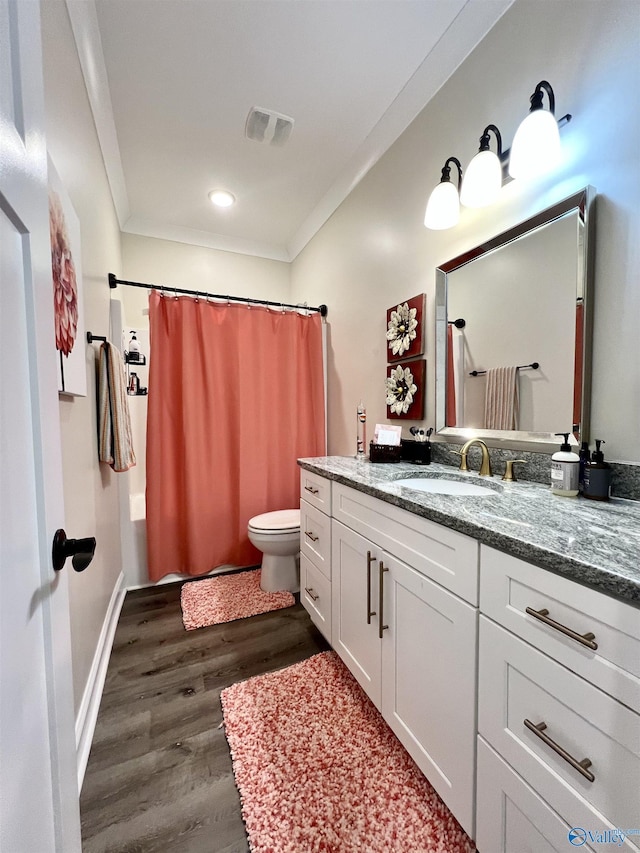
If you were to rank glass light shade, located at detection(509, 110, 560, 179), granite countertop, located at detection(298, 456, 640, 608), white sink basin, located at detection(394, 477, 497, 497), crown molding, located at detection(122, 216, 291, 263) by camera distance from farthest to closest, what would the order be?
1. crown molding, located at detection(122, 216, 291, 263)
2. white sink basin, located at detection(394, 477, 497, 497)
3. glass light shade, located at detection(509, 110, 560, 179)
4. granite countertop, located at detection(298, 456, 640, 608)

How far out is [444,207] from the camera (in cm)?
139

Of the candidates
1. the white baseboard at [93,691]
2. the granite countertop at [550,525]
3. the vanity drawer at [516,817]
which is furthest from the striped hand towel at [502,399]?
the white baseboard at [93,691]

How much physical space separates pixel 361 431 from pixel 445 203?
1242 mm

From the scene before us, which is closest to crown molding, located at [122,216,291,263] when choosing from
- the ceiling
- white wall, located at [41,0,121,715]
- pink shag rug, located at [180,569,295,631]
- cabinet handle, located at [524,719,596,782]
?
the ceiling

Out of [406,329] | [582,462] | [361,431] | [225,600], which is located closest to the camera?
[582,462]

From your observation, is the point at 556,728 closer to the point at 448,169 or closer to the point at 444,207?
the point at 444,207

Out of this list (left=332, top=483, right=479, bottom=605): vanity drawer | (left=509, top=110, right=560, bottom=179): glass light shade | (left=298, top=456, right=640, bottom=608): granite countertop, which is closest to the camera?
(left=298, top=456, right=640, bottom=608): granite countertop

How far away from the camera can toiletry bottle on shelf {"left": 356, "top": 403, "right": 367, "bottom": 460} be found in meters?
1.98

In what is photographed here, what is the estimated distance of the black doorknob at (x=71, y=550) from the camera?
567 mm

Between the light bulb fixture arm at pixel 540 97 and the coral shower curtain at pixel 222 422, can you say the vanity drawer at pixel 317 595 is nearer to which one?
the coral shower curtain at pixel 222 422

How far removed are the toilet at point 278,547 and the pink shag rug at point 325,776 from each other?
0.69 meters

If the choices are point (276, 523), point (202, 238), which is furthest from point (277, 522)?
point (202, 238)

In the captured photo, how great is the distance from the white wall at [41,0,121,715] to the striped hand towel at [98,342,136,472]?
1.5 inches

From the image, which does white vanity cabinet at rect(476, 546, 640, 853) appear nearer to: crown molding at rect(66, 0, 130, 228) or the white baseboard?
the white baseboard
